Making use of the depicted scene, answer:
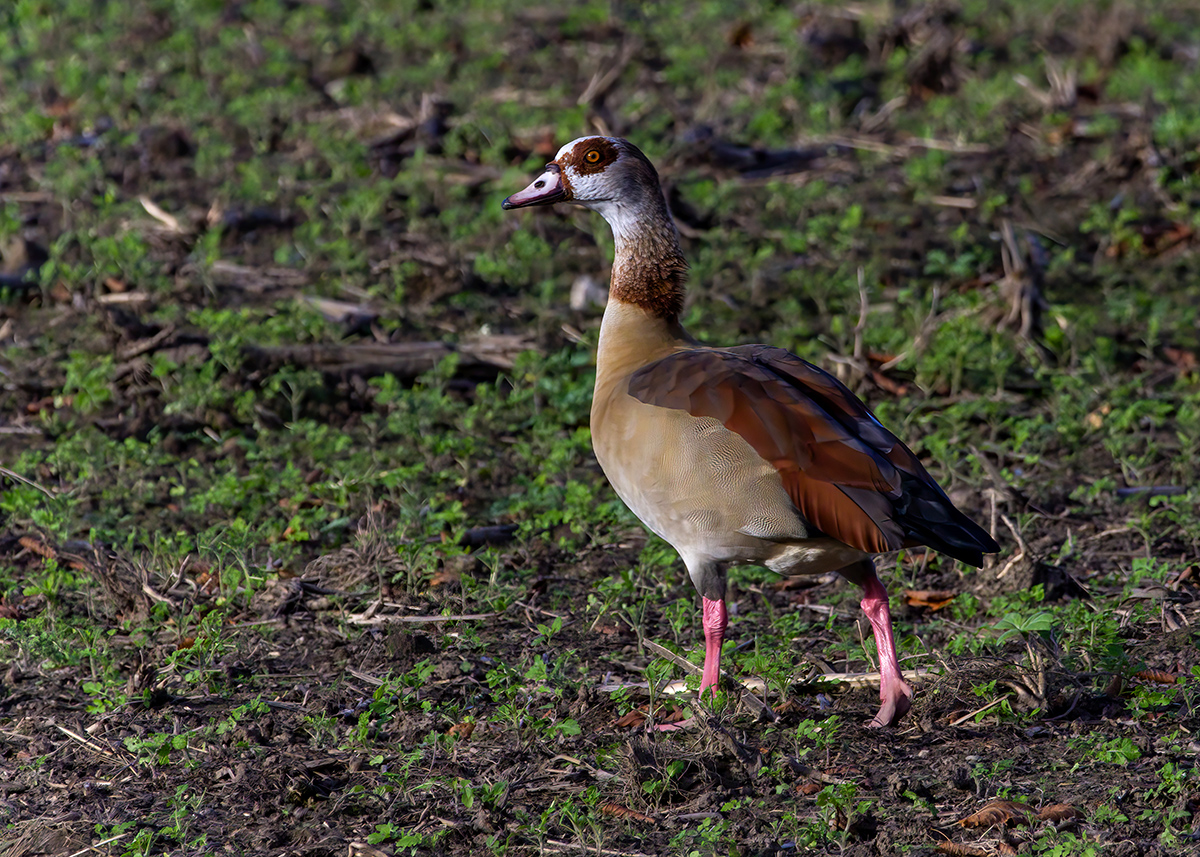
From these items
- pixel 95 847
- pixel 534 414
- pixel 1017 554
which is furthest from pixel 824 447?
pixel 534 414

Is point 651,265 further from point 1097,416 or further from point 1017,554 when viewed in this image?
point 1097,416

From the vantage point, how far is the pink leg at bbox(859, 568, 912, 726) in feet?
14.1

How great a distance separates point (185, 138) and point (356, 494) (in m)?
4.62

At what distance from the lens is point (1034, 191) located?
8781 mm

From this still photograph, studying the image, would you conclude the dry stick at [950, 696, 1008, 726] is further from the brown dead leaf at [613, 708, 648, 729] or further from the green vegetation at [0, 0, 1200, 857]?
the brown dead leaf at [613, 708, 648, 729]

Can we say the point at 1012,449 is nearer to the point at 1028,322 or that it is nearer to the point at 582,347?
the point at 1028,322

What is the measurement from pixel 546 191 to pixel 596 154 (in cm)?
28

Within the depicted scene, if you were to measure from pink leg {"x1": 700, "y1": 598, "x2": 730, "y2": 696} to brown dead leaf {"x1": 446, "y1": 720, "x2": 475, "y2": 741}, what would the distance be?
714mm

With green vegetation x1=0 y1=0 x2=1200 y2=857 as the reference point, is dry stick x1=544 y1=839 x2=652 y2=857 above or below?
above

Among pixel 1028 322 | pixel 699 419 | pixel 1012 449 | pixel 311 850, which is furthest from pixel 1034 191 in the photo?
pixel 311 850

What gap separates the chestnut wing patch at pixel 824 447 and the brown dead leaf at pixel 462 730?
1.14m

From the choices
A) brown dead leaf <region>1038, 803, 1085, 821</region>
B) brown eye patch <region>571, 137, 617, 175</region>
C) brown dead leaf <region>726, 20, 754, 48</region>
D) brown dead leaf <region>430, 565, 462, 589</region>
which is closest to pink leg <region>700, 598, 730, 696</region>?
brown dead leaf <region>1038, 803, 1085, 821</region>

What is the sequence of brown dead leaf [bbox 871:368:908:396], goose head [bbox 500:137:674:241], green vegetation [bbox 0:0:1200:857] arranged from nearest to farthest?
1. green vegetation [bbox 0:0:1200:857]
2. goose head [bbox 500:137:674:241]
3. brown dead leaf [bbox 871:368:908:396]

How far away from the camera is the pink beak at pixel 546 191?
5.38 meters
